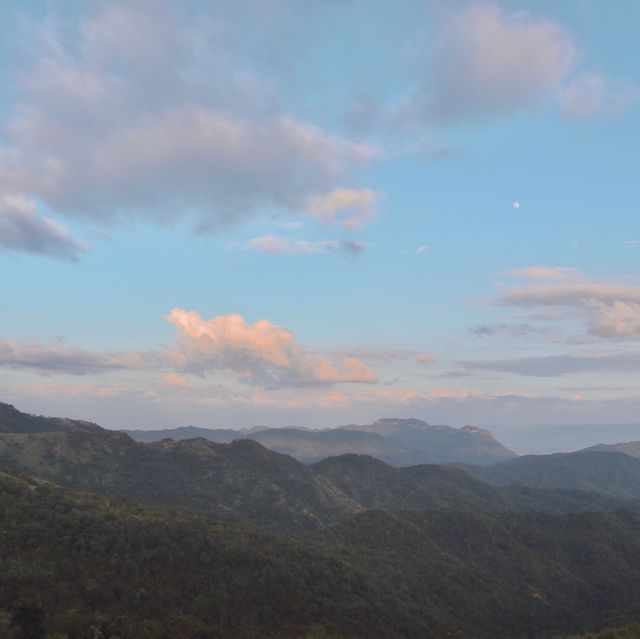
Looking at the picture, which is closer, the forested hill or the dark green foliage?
the dark green foliage

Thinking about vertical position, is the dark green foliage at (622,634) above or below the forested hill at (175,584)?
above

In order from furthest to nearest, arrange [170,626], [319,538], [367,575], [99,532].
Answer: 1. [319,538]
2. [367,575]
3. [99,532]
4. [170,626]

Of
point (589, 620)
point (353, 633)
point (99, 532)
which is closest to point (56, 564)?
point (99, 532)

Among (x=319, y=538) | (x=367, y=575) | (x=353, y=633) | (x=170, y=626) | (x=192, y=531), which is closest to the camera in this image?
(x=170, y=626)

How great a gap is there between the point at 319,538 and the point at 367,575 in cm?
4790

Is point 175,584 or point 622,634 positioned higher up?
point 622,634

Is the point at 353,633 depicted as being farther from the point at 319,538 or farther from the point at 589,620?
the point at 589,620

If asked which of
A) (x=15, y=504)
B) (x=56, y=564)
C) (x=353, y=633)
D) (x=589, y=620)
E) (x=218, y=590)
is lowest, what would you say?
(x=589, y=620)

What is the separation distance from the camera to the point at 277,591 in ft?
382

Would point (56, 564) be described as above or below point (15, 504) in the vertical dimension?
below

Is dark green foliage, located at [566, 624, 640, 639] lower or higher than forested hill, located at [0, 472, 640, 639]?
higher

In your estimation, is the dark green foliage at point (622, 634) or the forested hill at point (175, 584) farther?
the forested hill at point (175, 584)

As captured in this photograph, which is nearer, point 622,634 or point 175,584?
point 622,634

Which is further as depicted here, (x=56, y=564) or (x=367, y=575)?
(x=367, y=575)
